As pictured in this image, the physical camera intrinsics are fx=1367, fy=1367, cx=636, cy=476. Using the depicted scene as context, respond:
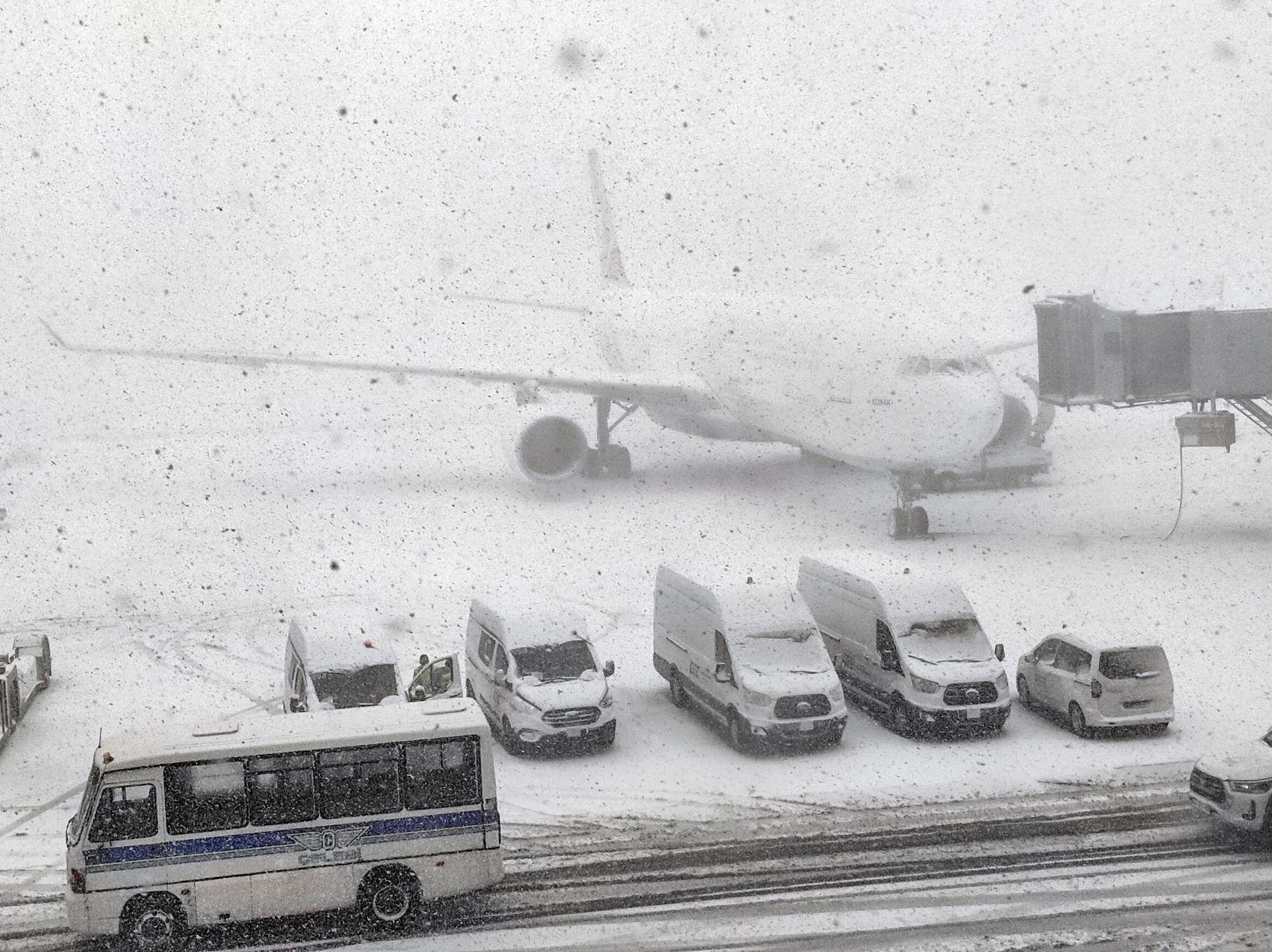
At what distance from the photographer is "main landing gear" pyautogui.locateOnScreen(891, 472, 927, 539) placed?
95.8 feet

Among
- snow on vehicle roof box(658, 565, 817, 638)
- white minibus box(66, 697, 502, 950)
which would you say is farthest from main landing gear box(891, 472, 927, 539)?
white minibus box(66, 697, 502, 950)

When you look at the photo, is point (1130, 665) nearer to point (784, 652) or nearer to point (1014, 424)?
point (784, 652)

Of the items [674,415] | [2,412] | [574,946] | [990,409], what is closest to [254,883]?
[574,946]

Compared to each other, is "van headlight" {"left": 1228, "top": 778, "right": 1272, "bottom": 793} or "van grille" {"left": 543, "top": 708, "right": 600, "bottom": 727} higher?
Result: "van grille" {"left": 543, "top": 708, "right": 600, "bottom": 727}

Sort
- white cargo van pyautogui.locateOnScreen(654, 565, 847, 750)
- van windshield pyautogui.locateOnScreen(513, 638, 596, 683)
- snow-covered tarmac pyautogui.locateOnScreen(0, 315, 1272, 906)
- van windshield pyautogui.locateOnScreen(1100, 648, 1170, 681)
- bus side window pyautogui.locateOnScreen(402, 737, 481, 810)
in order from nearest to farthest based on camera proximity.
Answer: bus side window pyautogui.locateOnScreen(402, 737, 481, 810), snow-covered tarmac pyautogui.locateOnScreen(0, 315, 1272, 906), white cargo van pyautogui.locateOnScreen(654, 565, 847, 750), van windshield pyautogui.locateOnScreen(1100, 648, 1170, 681), van windshield pyautogui.locateOnScreen(513, 638, 596, 683)

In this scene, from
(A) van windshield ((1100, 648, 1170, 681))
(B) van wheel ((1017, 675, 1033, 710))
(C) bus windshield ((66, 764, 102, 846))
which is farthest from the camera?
(B) van wheel ((1017, 675, 1033, 710))

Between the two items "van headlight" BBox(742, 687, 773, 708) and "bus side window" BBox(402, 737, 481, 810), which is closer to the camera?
"bus side window" BBox(402, 737, 481, 810)

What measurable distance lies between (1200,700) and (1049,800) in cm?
478

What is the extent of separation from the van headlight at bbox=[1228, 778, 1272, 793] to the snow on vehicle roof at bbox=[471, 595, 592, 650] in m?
8.27

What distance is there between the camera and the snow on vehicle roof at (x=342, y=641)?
17625mm

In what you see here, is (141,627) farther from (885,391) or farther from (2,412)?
(2,412)

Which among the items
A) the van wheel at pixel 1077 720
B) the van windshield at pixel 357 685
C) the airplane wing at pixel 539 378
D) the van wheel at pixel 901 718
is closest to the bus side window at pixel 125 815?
the van windshield at pixel 357 685

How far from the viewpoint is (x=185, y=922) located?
40.8ft

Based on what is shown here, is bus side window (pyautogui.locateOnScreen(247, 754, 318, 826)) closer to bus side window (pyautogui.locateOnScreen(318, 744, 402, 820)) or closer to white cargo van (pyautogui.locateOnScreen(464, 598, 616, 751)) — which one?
bus side window (pyautogui.locateOnScreen(318, 744, 402, 820))
